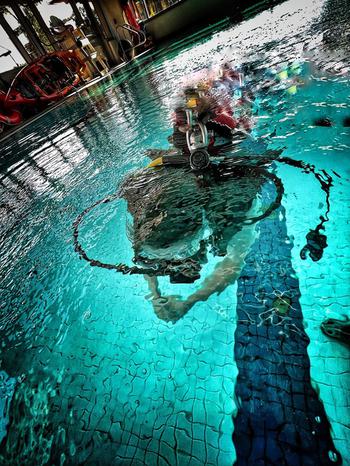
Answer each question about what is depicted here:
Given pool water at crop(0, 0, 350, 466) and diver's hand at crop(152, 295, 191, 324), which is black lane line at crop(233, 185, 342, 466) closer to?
pool water at crop(0, 0, 350, 466)

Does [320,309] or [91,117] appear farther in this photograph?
[91,117]

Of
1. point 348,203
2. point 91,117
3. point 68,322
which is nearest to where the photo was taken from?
point 348,203

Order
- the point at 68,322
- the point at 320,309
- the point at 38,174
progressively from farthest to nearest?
the point at 38,174 < the point at 68,322 < the point at 320,309

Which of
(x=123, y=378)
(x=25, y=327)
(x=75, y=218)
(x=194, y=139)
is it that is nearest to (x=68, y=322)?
(x=25, y=327)

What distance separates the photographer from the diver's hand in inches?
99.0

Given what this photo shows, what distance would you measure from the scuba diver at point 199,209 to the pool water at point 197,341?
0.24 ft

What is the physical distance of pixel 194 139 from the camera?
386 cm

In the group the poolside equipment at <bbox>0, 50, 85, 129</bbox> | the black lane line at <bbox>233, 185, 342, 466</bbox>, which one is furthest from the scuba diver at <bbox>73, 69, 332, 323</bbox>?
the poolside equipment at <bbox>0, 50, 85, 129</bbox>

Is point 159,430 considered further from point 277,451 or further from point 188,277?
point 188,277

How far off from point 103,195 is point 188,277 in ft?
9.96

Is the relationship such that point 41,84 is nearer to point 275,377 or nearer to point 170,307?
point 170,307

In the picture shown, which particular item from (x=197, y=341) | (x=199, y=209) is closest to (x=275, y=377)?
(x=197, y=341)

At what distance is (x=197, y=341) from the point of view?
2223 mm

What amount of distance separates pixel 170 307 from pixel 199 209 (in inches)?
59.4
